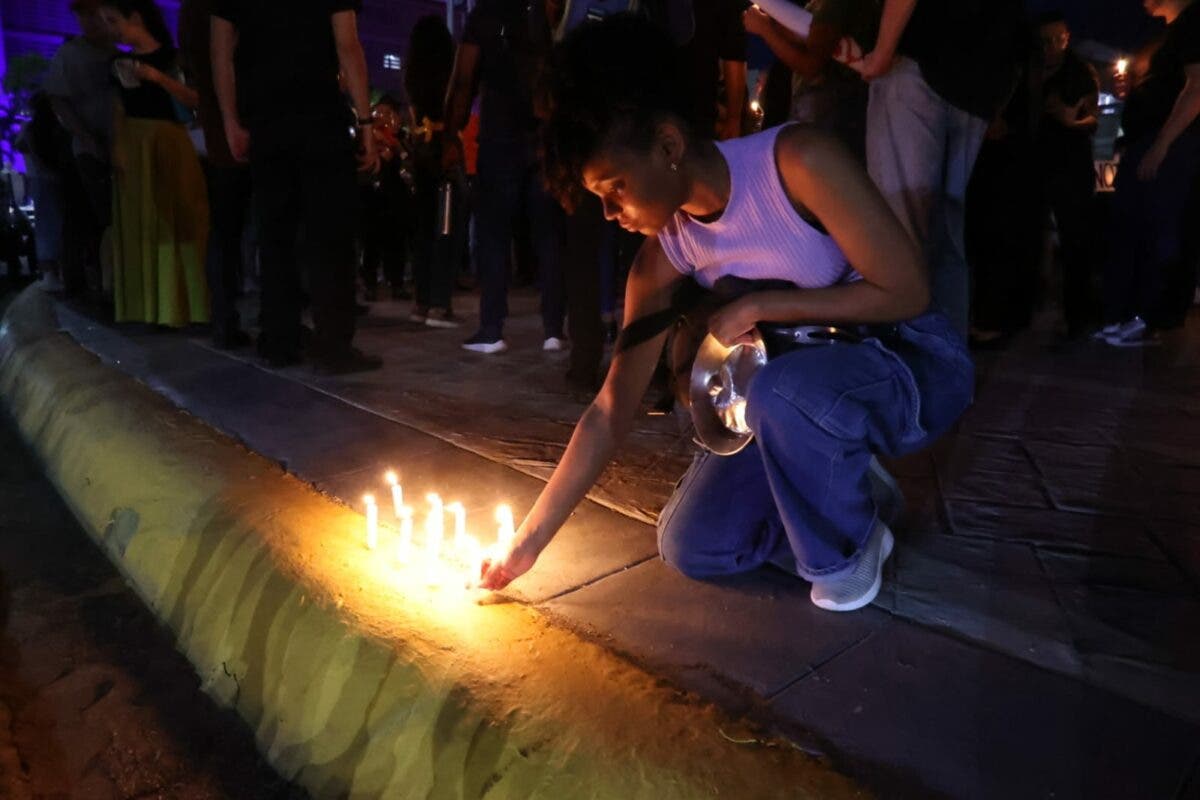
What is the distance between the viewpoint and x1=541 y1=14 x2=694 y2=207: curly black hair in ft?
5.73

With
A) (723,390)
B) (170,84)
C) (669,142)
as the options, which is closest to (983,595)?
(723,390)

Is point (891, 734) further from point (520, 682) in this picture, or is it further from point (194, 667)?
point (194, 667)

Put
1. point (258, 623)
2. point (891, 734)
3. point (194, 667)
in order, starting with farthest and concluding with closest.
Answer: point (194, 667) → point (258, 623) → point (891, 734)

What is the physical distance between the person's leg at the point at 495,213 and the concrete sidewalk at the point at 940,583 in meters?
1.02

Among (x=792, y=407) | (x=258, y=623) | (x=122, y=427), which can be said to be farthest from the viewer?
(x=122, y=427)

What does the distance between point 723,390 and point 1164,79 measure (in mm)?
4593

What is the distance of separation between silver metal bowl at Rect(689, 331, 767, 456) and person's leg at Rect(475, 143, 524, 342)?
3009 millimetres

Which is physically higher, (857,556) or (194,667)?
(857,556)

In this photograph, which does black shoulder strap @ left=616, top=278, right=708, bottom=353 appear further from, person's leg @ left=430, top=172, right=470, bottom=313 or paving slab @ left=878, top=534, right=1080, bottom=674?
person's leg @ left=430, top=172, right=470, bottom=313

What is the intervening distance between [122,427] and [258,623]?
5.13 ft

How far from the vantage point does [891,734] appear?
1.54 metres

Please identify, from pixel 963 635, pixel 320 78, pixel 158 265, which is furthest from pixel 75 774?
pixel 158 265

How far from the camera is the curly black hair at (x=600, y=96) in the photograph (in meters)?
1.75

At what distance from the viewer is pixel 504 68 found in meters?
4.72
